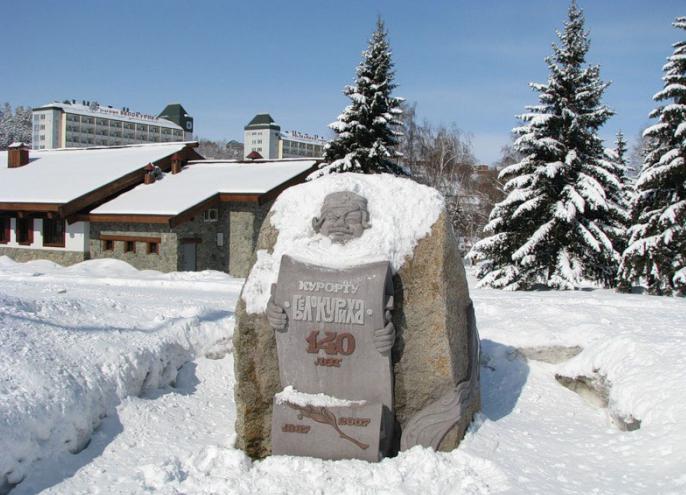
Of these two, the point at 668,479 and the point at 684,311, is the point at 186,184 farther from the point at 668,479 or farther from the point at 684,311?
the point at 668,479

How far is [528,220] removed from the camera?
18391mm

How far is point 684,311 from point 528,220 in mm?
7977

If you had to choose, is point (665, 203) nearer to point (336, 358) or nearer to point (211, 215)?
point (336, 358)

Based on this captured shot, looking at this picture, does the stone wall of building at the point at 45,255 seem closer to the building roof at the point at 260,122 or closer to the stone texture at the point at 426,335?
the stone texture at the point at 426,335

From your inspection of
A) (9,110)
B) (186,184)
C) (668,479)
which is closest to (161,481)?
(668,479)

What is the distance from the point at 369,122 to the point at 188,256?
8.54m

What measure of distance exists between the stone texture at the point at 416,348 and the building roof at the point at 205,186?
15183 millimetres

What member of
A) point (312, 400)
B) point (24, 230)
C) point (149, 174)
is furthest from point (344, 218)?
point (24, 230)

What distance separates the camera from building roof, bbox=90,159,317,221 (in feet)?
70.2

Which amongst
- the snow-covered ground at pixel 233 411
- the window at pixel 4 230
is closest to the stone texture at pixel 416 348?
the snow-covered ground at pixel 233 411

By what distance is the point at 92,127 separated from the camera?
86062 mm

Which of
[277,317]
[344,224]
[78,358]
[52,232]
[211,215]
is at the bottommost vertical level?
[78,358]

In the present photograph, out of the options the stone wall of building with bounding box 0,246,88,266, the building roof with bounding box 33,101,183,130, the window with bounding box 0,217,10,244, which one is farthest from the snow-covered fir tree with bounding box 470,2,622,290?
the building roof with bounding box 33,101,183,130

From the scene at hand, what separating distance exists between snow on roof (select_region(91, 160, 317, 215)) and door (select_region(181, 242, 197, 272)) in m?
1.61
